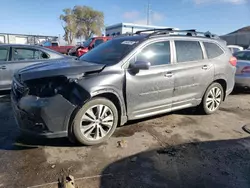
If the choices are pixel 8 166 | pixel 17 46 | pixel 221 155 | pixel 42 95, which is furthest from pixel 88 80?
pixel 17 46

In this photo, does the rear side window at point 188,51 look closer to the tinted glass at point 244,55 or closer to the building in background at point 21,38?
the tinted glass at point 244,55

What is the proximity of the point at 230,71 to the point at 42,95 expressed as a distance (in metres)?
4.22

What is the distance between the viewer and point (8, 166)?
9.90 feet

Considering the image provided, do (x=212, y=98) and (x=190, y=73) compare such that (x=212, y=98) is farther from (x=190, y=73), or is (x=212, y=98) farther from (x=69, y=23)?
(x=69, y=23)

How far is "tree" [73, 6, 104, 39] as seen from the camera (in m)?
57.2

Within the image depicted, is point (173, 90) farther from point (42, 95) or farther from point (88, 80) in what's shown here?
point (42, 95)

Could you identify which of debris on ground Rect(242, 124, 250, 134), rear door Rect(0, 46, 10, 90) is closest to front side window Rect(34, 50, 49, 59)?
rear door Rect(0, 46, 10, 90)

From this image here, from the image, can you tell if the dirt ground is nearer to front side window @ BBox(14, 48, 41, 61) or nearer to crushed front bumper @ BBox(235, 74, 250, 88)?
front side window @ BBox(14, 48, 41, 61)

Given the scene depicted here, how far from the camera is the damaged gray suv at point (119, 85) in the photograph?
326 centimetres

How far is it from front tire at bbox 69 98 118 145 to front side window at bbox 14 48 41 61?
3892mm

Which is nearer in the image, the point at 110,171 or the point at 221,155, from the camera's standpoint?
the point at 110,171

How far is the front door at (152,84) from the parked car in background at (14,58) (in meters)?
3.67

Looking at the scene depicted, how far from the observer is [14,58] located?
6.33m

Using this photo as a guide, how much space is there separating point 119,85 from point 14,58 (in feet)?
13.1
